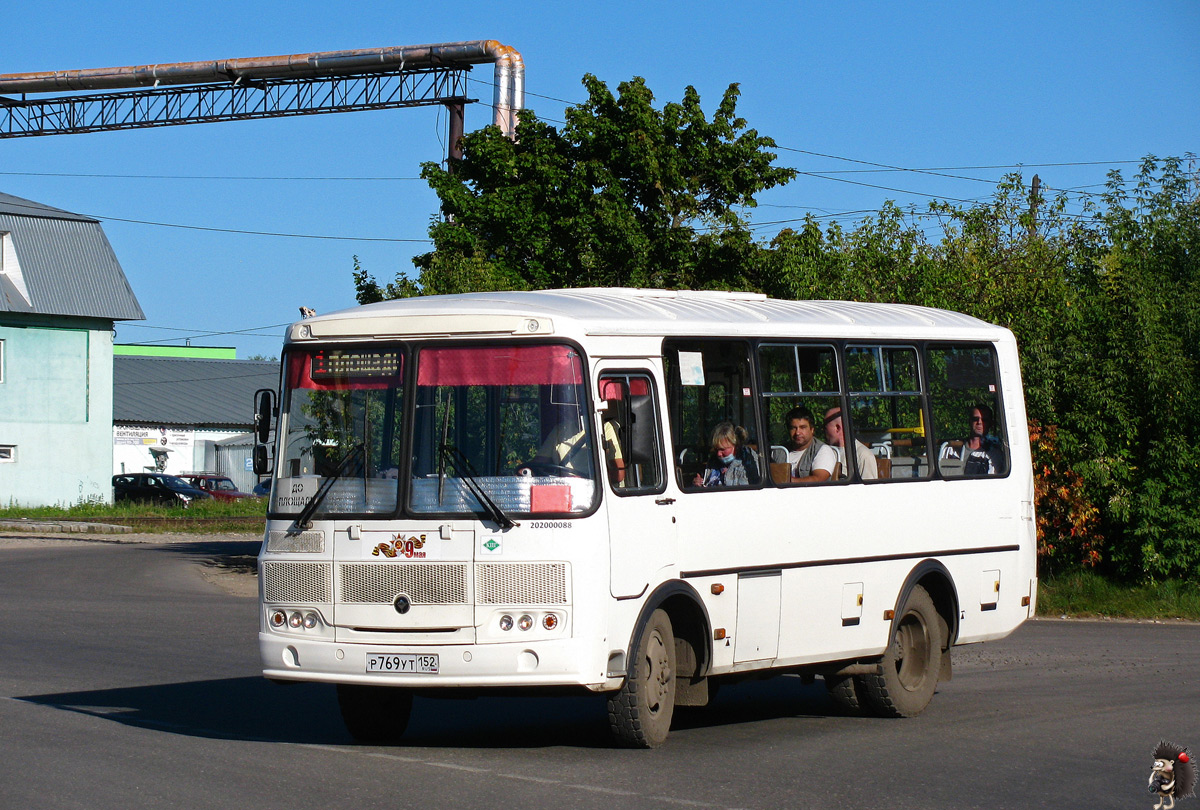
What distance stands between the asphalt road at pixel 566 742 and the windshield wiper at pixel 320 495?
4.47ft

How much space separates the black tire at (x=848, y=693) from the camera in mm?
11609

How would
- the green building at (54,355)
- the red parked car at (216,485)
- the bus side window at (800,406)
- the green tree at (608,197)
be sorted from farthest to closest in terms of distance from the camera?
the red parked car at (216,485) < the green building at (54,355) < the green tree at (608,197) < the bus side window at (800,406)

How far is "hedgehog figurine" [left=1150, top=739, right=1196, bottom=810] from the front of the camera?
8.11m

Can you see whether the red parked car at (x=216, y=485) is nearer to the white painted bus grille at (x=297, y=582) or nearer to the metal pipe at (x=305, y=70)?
the metal pipe at (x=305, y=70)

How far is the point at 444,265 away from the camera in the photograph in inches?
1040

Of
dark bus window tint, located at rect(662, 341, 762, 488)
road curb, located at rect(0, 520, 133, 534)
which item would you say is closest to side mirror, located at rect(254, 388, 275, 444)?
dark bus window tint, located at rect(662, 341, 762, 488)

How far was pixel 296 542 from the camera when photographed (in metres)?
9.65

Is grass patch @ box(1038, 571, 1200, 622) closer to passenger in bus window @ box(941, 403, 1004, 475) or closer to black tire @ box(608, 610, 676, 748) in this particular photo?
passenger in bus window @ box(941, 403, 1004, 475)

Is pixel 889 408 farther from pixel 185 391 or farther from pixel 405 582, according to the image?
pixel 185 391

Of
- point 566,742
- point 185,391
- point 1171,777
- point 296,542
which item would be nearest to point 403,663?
point 296,542

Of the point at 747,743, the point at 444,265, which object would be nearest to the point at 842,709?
the point at 747,743

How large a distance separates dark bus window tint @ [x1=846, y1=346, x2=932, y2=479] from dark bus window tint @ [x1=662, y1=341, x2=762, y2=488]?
118cm

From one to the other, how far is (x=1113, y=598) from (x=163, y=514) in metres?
35.1

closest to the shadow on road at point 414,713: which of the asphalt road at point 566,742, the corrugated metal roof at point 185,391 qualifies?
the asphalt road at point 566,742
